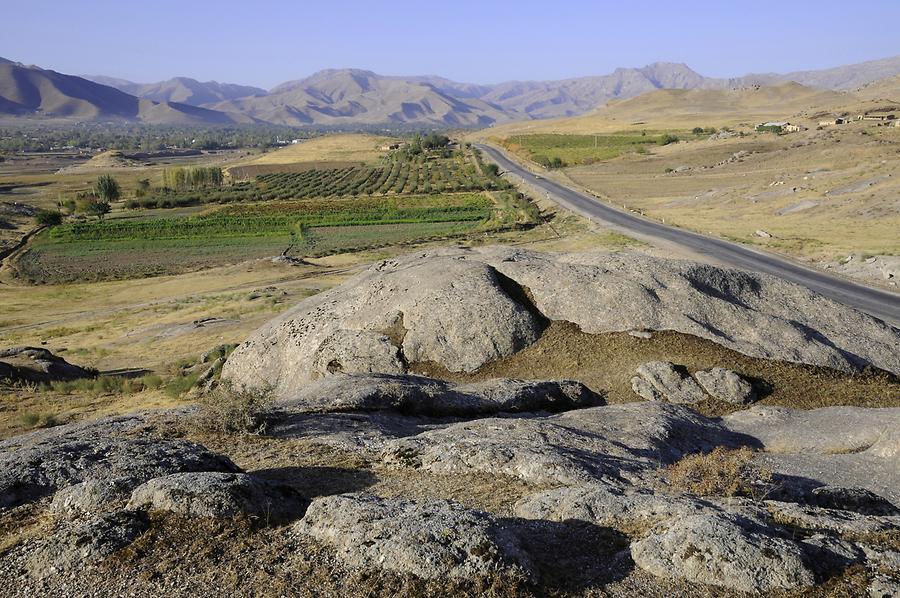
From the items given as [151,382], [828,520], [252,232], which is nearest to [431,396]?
[828,520]

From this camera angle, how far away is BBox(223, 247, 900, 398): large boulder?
19156mm

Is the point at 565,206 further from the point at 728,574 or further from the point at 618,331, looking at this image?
the point at 728,574

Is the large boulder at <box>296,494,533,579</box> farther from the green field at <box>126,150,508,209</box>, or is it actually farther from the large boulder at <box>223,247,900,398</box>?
the green field at <box>126,150,508,209</box>

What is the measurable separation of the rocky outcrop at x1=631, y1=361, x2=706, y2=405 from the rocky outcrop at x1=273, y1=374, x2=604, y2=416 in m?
1.35

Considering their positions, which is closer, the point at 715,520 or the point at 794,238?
the point at 715,520

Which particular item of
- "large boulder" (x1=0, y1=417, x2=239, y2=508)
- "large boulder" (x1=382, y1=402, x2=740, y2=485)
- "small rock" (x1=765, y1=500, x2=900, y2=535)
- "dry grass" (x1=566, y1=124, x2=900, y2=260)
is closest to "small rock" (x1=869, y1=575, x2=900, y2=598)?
"small rock" (x1=765, y1=500, x2=900, y2=535)

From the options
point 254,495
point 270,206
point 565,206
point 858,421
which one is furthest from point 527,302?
point 270,206

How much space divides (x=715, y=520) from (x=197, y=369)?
23.1 metres

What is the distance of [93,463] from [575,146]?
160 meters

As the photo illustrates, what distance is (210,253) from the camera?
69.4m

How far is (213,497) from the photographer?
7.98 metres

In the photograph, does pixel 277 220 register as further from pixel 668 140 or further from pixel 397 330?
pixel 668 140

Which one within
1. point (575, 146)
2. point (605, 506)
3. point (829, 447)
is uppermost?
point (575, 146)

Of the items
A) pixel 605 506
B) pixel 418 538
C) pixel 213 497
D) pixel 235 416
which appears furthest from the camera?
pixel 235 416
